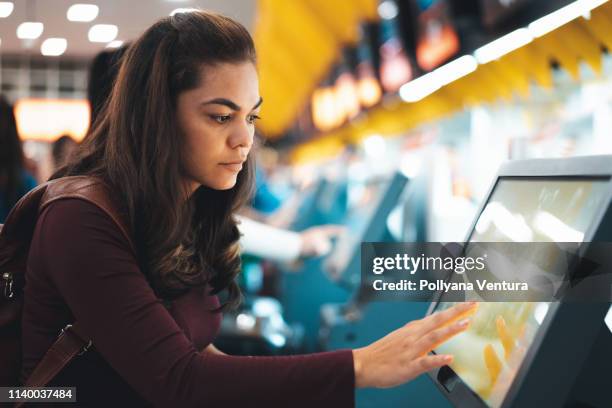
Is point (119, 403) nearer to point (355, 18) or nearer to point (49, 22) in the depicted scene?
point (49, 22)

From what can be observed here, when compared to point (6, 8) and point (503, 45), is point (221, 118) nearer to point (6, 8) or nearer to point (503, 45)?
point (6, 8)

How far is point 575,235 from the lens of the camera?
89 centimetres

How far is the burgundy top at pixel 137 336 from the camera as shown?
1031 mm

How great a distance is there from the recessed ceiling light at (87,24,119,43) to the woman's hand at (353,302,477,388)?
1316 millimetres

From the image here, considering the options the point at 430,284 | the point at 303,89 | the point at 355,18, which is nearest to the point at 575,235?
the point at 430,284

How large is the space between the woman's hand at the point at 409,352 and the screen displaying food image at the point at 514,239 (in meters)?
0.06

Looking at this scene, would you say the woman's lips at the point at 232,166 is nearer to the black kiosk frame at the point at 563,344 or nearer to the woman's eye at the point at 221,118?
the woman's eye at the point at 221,118

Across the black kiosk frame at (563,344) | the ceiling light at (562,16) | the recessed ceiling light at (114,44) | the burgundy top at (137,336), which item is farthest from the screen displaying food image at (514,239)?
the recessed ceiling light at (114,44)

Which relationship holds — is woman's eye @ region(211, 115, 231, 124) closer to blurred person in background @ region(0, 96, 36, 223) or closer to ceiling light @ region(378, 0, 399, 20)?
blurred person in background @ region(0, 96, 36, 223)

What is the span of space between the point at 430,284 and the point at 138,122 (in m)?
0.57

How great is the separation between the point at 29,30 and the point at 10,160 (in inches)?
24.1

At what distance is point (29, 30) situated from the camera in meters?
1.89

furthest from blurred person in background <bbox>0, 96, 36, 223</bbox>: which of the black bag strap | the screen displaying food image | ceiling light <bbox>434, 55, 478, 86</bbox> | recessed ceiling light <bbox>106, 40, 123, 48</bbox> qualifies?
ceiling light <bbox>434, 55, 478, 86</bbox>

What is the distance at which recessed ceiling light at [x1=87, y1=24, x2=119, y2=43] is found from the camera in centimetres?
200
